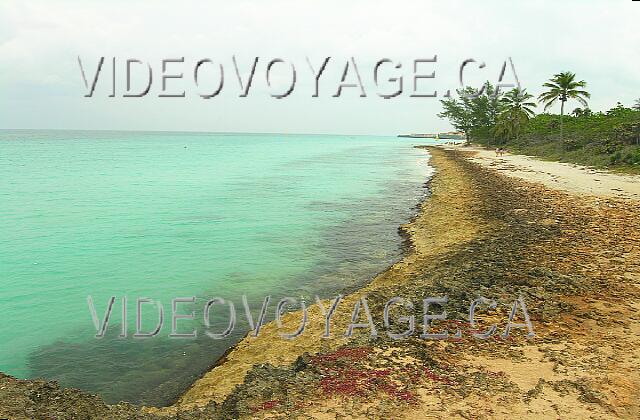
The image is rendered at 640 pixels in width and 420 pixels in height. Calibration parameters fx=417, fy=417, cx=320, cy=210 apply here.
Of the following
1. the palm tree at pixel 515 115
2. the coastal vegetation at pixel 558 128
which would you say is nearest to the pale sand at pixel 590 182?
the coastal vegetation at pixel 558 128

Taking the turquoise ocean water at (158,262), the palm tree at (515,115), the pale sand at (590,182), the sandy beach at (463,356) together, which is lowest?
the turquoise ocean water at (158,262)

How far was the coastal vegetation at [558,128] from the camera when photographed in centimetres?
3400

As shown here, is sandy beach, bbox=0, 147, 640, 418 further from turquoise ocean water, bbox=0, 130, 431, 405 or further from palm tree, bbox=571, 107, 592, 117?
palm tree, bbox=571, 107, 592, 117

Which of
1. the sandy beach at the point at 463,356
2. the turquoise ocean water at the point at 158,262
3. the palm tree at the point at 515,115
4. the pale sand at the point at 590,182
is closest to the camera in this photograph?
the sandy beach at the point at 463,356

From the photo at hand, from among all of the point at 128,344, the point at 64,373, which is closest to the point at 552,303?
the point at 128,344

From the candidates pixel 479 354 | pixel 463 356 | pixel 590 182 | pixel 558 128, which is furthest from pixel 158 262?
pixel 558 128

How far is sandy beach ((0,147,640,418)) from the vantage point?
16.7 ft

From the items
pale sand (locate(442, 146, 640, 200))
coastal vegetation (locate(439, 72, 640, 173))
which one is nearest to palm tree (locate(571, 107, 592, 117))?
coastal vegetation (locate(439, 72, 640, 173))

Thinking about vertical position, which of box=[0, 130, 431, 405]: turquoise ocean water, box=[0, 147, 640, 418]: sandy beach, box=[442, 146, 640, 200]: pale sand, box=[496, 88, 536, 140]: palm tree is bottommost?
box=[0, 130, 431, 405]: turquoise ocean water

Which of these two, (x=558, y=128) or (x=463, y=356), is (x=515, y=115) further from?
(x=463, y=356)

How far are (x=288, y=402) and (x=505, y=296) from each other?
5.26 meters

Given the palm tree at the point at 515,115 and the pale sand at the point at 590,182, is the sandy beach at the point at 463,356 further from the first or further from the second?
the palm tree at the point at 515,115

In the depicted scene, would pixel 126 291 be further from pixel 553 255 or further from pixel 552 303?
pixel 553 255

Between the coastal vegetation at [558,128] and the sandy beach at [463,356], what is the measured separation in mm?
23626
